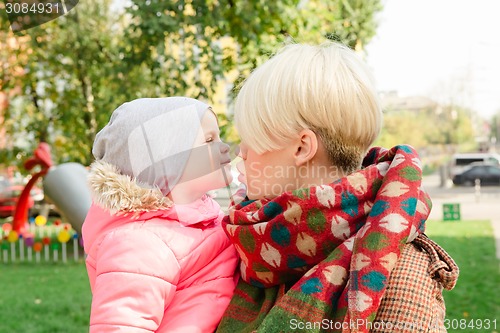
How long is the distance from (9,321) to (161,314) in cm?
538

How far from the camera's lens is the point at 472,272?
26.3ft

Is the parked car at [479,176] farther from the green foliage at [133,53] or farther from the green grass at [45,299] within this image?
the green grass at [45,299]

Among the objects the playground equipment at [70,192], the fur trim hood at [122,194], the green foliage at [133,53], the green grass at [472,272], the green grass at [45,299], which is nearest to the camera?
the fur trim hood at [122,194]

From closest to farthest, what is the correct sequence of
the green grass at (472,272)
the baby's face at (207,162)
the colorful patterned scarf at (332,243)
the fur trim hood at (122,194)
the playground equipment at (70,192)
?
the colorful patterned scarf at (332,243)
the fur trim hood at (122,194)
the baby's face at (207,162)
the green grass at (472,272)
the playground equipment at (70,192)

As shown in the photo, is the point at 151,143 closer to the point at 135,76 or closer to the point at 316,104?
the point at 316,104

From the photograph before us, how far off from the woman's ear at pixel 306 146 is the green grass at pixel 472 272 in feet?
12.2

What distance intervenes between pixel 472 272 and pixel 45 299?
5620 millimetres

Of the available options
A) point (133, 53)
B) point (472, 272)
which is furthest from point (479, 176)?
point (133, 53)

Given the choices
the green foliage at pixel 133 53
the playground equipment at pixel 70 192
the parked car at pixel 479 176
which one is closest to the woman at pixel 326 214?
the green foliage at pixel 133 53

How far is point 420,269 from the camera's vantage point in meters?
1.18

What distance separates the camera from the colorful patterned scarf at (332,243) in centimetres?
113

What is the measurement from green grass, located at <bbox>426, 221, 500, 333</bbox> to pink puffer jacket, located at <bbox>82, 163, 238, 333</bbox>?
3604 mm

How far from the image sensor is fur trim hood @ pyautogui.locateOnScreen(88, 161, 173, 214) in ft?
4.93

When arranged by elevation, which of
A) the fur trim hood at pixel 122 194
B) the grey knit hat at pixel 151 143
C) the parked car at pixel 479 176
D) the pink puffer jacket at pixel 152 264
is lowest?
the parked car at pixel 479 176
